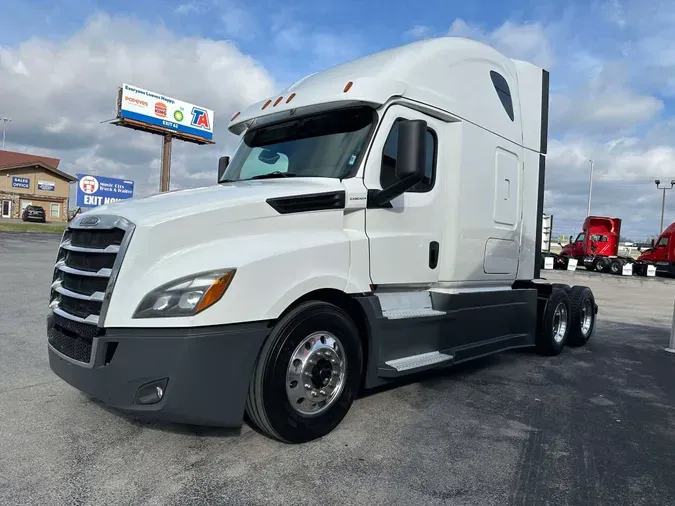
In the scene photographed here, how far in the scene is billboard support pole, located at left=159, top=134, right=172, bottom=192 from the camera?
41875 mm

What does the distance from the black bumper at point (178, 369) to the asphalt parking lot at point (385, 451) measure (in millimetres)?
381

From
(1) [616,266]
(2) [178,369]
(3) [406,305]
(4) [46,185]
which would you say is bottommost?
Result: (2) [178,369]

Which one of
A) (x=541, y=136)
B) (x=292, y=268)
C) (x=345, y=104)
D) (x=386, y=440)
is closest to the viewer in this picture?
(x=292, y=268)

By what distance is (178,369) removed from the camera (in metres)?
3.13

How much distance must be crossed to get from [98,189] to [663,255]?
39.6 m

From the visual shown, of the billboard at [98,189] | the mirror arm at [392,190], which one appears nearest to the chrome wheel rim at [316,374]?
the mirror arm at [392,190]

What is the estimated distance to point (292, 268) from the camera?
3551 millimetres

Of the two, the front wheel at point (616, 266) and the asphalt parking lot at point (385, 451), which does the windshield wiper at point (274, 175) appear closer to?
the asphalt parking lot at point (385, 451)

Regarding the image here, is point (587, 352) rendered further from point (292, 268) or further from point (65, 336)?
point (65, 336)

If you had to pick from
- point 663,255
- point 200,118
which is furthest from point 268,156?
point 200,118

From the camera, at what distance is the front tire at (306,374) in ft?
11.4

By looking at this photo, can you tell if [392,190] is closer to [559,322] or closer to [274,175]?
[274,175]

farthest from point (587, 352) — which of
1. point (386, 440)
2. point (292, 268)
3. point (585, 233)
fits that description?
point (585, 233)

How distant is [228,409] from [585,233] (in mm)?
32448
